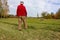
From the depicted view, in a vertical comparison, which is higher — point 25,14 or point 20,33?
point 25,14

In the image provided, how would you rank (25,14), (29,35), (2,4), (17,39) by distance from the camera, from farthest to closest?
(2,4)
(25,14)
(29,35)
(17,39)

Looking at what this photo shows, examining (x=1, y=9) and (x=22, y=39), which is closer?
(x=22, y=39)

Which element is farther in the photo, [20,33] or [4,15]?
[4,15]

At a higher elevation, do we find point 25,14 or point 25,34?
point 25,14

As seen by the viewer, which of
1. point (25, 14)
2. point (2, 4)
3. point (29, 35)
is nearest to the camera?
point (29, 35)

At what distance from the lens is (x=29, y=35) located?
15.3 metres

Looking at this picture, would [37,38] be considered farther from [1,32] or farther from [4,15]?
[4,15]

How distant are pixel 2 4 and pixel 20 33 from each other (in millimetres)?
57597

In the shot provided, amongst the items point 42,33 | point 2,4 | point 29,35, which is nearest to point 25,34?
point 29,35

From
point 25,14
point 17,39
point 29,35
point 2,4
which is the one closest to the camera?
point 17,39

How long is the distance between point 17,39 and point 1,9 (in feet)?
200

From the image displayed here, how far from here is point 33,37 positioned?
14.8 meters

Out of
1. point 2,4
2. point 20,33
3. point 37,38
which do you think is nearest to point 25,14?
point 20,33

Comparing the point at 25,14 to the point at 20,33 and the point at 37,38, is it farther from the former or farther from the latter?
the point at 37,38
